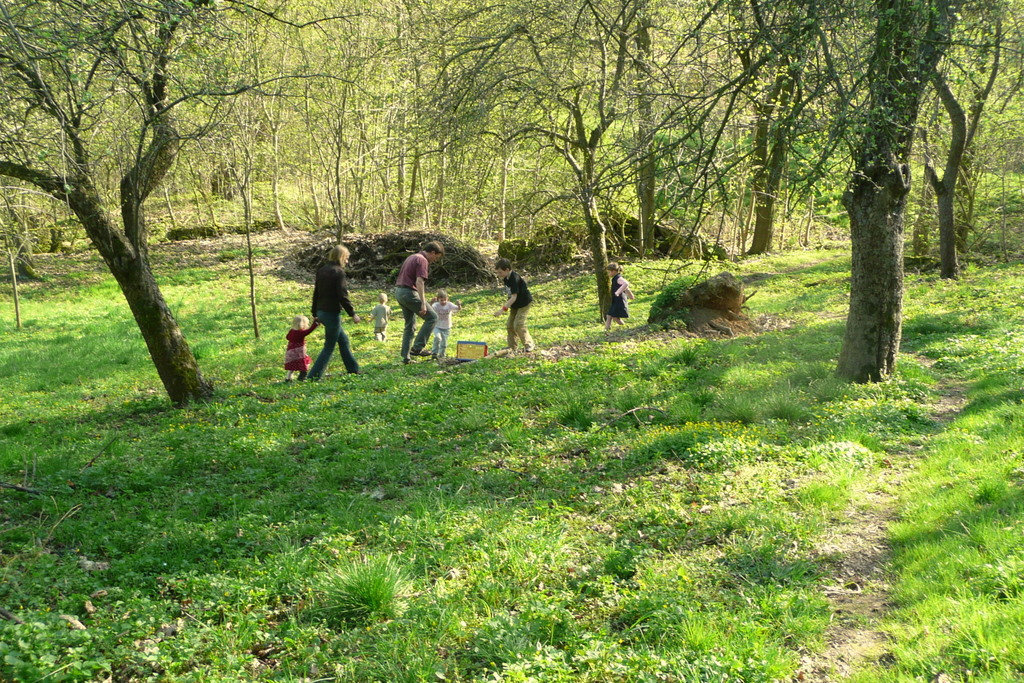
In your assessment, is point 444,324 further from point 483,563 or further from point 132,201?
point 483,563

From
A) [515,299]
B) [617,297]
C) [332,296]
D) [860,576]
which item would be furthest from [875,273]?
[332,296]

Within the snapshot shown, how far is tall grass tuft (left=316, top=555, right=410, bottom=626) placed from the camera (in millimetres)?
4469

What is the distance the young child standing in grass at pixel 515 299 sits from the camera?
12750 mm

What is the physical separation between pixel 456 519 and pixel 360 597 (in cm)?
138

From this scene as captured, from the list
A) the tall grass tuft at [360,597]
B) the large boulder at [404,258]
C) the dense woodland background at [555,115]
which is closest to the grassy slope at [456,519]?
the tall grass tuft at [360,597]

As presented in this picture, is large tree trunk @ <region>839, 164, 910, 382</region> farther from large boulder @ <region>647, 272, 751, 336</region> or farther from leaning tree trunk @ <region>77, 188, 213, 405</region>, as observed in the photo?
leaning tree trunk @ <region>77, 188, 213, 405</region>

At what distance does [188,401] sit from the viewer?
401 inches

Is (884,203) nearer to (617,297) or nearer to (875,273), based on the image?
(875,273)

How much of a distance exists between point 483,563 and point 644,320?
12.6m

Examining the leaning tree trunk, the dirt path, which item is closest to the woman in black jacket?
the leaning tree trunk

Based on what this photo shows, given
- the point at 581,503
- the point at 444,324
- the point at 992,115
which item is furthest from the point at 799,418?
the point at 992,115

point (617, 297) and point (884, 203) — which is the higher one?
point (884, 203)

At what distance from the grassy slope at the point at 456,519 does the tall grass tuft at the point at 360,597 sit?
15mm

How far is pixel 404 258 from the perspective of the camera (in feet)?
82.5
